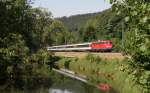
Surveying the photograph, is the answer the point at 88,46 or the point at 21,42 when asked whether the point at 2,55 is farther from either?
the point at 88,46

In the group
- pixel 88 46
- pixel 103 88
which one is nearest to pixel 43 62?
pixel 88 46

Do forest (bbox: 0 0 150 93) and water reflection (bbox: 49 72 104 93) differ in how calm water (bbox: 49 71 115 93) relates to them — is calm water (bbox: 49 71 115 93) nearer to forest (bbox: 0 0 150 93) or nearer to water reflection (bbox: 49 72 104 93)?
water reflection (bbox: 49 72 104 93)

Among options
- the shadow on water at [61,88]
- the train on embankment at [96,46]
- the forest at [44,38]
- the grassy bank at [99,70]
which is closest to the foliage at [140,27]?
the forest at [44,38]

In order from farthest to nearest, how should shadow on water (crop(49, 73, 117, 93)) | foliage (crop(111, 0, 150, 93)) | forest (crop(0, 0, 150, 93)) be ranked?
shadow on water (crop(49, 73, 117, 93)) < forest (crop(0, 0, 150, 93)) < foliage (crop(111, 0, 150, 93))

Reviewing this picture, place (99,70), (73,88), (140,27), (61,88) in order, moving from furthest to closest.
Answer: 1. (99,70)
2. (73,88)
3. (61,88)
4. (140,27)

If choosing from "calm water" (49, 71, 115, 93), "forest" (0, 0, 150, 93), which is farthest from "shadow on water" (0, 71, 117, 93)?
"forest" (0, 0, 150, 93)

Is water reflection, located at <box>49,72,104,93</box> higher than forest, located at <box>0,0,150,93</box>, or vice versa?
forest, located at <box>0,0,150,93</box>

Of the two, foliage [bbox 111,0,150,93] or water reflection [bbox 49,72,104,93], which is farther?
water reflection [bbox 49,72,104,93]

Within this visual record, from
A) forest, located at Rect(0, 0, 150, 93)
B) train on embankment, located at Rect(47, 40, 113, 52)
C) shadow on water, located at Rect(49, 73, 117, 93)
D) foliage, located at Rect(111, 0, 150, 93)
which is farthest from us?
train on embankment, located at Rect(47, 40, 113, 52)

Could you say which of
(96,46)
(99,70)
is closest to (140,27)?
(99,70)

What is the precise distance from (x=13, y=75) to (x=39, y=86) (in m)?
6.24

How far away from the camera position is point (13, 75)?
164ft

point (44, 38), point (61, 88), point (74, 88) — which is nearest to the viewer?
point (61, 88)

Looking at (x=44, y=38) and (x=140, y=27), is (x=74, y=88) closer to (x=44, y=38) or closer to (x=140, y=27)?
(x=140, y=27)
